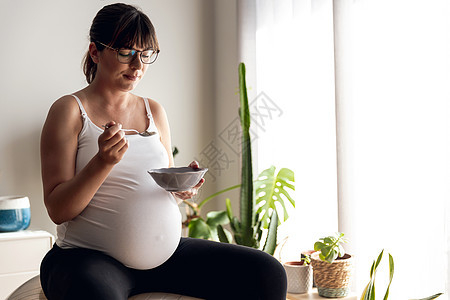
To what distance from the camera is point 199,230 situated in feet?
8.97

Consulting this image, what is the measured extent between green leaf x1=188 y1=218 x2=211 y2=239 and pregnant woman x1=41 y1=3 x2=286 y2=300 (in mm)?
1359

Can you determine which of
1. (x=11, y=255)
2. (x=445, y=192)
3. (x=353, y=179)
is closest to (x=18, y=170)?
(x=11, y=255)

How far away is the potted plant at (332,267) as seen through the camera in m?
2.08

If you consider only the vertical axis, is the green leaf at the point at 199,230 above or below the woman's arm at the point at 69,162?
below

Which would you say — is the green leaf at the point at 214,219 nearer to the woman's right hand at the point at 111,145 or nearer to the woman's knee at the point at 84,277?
the woman's knee at the point at 84,277

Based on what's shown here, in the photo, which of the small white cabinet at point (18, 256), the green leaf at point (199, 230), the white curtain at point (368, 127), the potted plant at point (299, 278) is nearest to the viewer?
the white curtain at point (368, 127)

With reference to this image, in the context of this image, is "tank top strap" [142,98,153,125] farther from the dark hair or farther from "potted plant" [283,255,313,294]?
"potted plant" [283,255,313,294]

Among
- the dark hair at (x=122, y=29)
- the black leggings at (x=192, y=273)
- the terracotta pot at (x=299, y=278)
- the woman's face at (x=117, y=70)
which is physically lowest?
the terracotta pot at (x=299, y=278)

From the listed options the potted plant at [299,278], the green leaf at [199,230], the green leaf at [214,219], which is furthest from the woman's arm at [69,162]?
the green leaf at [214,219]

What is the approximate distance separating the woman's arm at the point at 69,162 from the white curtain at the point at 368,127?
1.14 m

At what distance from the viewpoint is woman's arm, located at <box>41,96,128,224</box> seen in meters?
1.16

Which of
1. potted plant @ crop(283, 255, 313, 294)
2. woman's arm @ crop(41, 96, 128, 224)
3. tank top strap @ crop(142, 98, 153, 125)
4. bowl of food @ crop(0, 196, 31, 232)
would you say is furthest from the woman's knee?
bowl of food @ crop(0, 196, 31, 232)

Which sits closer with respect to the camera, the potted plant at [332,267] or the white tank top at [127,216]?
the white tank top at [127,216]

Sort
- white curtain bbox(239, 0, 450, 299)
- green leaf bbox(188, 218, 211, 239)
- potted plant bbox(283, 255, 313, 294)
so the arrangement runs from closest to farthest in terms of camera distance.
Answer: white curtain bbox(239, 0, 450, 299)
potted plant bbox(283, 255, 313, 294)
green leaf bbox(188, 218, 211, 239)
